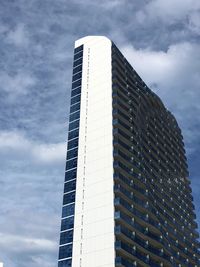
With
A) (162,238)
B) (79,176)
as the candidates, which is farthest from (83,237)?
(162,238)

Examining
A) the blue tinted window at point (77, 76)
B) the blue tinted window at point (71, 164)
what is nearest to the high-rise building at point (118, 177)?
the blue tinted window at point (71, 164)

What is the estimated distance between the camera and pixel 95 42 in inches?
5108

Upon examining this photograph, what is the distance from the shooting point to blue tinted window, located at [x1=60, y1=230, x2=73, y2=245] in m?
95.6

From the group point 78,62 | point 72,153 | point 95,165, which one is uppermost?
Result: point 78,62

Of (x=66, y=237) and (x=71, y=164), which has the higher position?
(x=71, y=164)

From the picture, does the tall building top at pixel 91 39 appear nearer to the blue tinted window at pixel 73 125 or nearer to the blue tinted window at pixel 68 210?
the blue tinted window at pixel 73 125

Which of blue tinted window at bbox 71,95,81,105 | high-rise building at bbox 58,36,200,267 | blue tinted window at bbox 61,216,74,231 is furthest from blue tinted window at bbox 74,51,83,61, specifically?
blue tinted window at bbox 61,216,74,231

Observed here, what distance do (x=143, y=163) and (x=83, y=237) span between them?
106 ft

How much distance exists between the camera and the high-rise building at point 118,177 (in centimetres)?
9406

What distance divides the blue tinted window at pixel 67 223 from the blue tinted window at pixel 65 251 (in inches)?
176

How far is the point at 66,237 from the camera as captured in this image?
96.6 metres

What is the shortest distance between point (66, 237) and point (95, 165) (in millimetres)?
18306

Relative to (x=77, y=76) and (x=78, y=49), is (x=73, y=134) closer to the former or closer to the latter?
(x=77, y=76)

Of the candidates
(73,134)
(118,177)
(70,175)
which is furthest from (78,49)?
(118,177)
